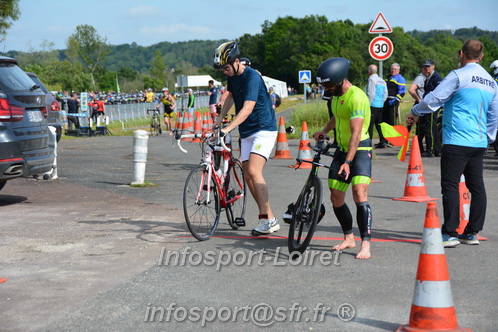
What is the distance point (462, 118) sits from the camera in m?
7.05

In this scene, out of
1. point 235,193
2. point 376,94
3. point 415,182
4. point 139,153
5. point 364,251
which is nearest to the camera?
point 364,251

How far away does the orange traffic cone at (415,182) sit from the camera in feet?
33.7

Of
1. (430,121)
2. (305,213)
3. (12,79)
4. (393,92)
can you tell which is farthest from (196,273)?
(393,92)

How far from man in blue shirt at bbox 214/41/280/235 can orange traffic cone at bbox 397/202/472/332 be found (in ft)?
10.7

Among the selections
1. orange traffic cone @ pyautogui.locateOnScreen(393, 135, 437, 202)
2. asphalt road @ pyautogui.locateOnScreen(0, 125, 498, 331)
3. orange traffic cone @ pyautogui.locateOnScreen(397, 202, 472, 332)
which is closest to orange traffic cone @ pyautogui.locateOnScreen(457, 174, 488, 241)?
asphalt road @ pyautogui.locateOnScreen(0, 125, 498, 331)

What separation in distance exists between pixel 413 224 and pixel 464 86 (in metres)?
2.09

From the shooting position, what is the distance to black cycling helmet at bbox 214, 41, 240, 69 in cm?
753

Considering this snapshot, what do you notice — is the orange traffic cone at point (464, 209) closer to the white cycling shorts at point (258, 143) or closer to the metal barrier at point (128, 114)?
the white cycling shorts at point (258, 143)

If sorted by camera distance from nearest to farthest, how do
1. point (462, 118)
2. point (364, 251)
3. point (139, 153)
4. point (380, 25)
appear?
point (364, 251), point (462, 118), point (139, 153), point (380, 25)

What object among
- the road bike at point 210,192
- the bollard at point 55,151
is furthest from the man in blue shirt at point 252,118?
the bollard at point 55,151

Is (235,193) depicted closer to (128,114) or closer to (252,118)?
(252,118)

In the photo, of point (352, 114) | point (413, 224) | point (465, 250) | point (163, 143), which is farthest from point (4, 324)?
A: point (163, 143)

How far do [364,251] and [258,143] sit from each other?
1714mm

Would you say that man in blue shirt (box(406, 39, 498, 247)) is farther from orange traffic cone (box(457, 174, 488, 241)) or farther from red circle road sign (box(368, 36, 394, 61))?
red circle road sign (box(368, 36, 394, 61))
